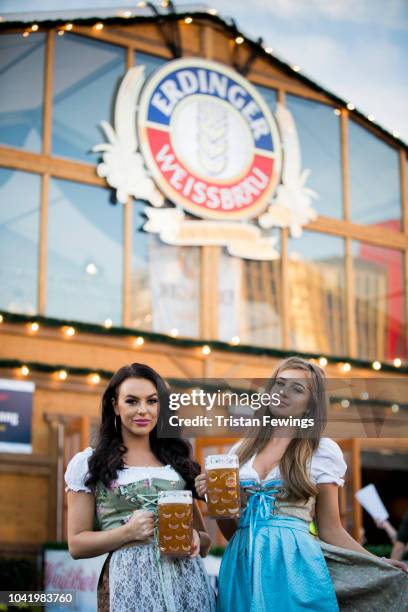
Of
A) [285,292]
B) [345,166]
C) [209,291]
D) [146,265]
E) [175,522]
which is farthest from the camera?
[345,166]

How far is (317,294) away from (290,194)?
3.66 ft

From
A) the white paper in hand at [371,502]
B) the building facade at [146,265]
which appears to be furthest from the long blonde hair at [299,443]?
the building facade at [146,265]

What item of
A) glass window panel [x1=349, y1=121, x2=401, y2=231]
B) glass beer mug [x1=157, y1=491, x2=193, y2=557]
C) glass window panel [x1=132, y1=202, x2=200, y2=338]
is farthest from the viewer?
glass window panel [x1=349, y1=121, x2=401, y2=231]

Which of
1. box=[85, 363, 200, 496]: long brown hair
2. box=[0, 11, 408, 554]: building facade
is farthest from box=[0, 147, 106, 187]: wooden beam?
box=[85, 363, 200, 496]: long brown hair

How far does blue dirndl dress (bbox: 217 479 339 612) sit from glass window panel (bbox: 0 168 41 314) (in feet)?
20.1

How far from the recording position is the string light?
9.12 meters

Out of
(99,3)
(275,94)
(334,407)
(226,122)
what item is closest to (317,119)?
(275,94)

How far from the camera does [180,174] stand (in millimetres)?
10109

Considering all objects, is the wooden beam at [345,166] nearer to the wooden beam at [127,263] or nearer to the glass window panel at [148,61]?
the glass window panel at [148,61]

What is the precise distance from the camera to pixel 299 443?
3.21 metres

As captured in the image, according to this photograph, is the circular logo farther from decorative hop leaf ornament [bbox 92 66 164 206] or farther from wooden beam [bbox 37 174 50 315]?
wooden beam [bbox 37 174 50 315]

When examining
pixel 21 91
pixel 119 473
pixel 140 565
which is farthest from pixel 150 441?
pixel 21 91

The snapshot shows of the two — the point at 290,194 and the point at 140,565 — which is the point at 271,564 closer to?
the point at 140,565

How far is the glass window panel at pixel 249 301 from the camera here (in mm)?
10195
